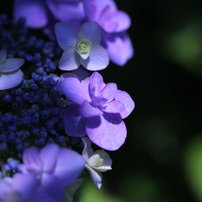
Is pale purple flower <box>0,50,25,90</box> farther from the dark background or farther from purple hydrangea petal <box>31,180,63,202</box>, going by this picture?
the dark background

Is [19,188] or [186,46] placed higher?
[19,188]

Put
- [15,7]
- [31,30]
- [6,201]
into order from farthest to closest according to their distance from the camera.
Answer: [31,30]
[15,7]
[6,201]

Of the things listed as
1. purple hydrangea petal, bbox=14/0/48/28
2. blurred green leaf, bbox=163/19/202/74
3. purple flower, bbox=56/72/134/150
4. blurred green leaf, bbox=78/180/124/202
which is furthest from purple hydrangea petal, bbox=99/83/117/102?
blurred green leaf, bbox=163/19/202/74

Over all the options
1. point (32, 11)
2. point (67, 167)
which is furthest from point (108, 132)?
point (32, 11)

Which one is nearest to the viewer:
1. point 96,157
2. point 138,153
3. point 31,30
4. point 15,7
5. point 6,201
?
point 6,201

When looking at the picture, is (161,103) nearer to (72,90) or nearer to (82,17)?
(82,17)

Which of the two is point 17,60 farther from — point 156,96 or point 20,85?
point 156,96

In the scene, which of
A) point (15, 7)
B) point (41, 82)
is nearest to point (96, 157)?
point (41, 82)
